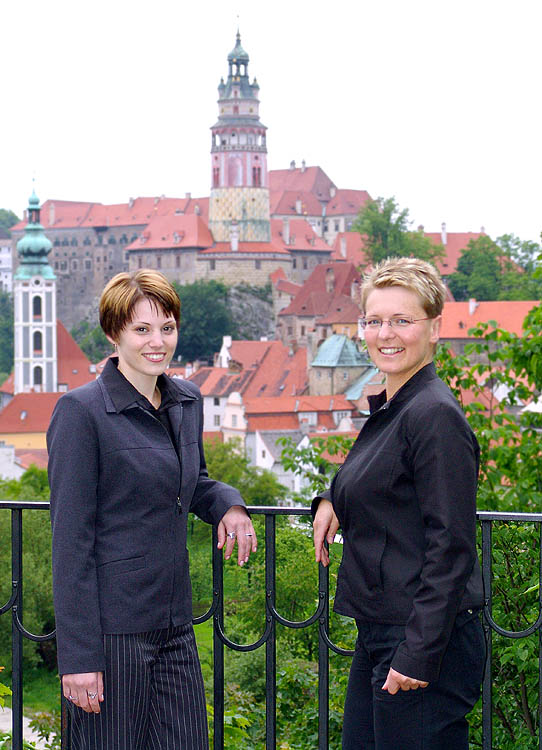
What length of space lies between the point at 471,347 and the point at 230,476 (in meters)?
33.3

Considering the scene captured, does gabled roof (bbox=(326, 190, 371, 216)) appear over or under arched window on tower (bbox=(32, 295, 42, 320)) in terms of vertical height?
over

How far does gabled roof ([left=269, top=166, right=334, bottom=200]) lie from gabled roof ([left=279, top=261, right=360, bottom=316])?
25513 mm

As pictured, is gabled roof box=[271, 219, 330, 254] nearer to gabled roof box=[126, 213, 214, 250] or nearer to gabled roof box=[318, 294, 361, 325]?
gabled roof box=[126, 213, 214, 250]

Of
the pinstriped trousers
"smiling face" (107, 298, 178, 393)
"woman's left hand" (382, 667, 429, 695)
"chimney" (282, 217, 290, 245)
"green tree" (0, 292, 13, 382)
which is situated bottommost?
"green tree" (0, 292, 13, 382)

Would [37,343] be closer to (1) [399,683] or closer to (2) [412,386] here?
(2) [412,386]

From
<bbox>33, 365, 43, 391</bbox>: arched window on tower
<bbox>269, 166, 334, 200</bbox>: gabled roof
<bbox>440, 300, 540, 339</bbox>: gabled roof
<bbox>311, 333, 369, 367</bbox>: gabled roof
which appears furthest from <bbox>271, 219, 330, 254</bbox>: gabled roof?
<bbox>311, 333, 369, 367</bbox>: gabled roof

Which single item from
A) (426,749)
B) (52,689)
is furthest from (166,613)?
(52,689)

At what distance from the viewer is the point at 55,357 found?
7631cm

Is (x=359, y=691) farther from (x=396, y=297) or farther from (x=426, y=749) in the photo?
(x=396, y=297)

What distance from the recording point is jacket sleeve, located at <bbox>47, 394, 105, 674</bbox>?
7.89ft

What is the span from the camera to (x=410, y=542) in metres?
2.31

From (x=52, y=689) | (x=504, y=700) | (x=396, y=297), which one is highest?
(x=396, y=297)

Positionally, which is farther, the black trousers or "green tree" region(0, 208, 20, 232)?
"green tree" region(0, 208, 20, 232)

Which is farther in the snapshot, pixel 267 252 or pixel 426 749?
pixel 267 252
